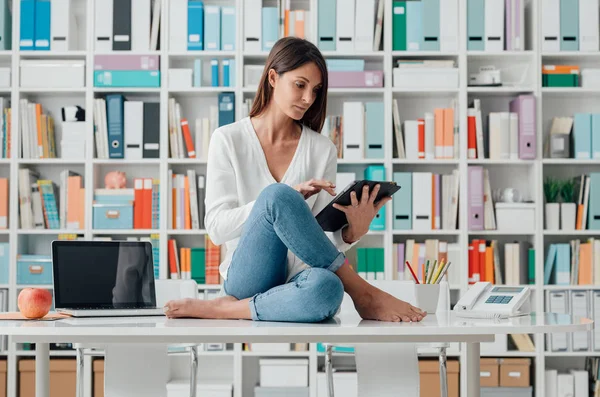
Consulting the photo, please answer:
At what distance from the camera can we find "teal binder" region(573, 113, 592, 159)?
13.5ft

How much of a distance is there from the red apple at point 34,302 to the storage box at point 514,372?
281cm

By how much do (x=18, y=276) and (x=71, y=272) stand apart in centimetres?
236

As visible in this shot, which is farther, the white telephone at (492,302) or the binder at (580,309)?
the binder at (580,309)

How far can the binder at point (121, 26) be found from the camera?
4125 mm

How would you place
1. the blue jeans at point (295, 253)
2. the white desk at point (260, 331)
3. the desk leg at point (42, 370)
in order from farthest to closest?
the desk leg at point (42, 370), the blue jeans at point (295, 253), the white desk at point (260, 331)

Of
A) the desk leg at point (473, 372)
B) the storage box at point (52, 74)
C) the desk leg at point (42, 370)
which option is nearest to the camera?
the desk leg at point (473, 372)

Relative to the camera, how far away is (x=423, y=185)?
411 cm

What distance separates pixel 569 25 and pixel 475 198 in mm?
1027

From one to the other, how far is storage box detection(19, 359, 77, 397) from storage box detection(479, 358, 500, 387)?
2063 millimetres

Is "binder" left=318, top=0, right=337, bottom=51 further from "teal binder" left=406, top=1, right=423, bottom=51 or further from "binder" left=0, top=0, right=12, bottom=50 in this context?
"binder" left=0, top=0, right=12, bottom=50

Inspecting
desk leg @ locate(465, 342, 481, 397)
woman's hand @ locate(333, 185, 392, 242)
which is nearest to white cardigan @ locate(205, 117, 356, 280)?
woman's hand @ locate(333, 185, 392, 242)

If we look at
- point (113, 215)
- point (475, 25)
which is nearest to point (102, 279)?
point (113, 215)

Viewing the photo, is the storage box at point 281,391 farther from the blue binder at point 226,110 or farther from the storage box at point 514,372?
the blue binder at point 226,110

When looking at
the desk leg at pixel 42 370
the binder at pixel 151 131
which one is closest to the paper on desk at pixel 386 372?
the desk leg at pixel 42 370
